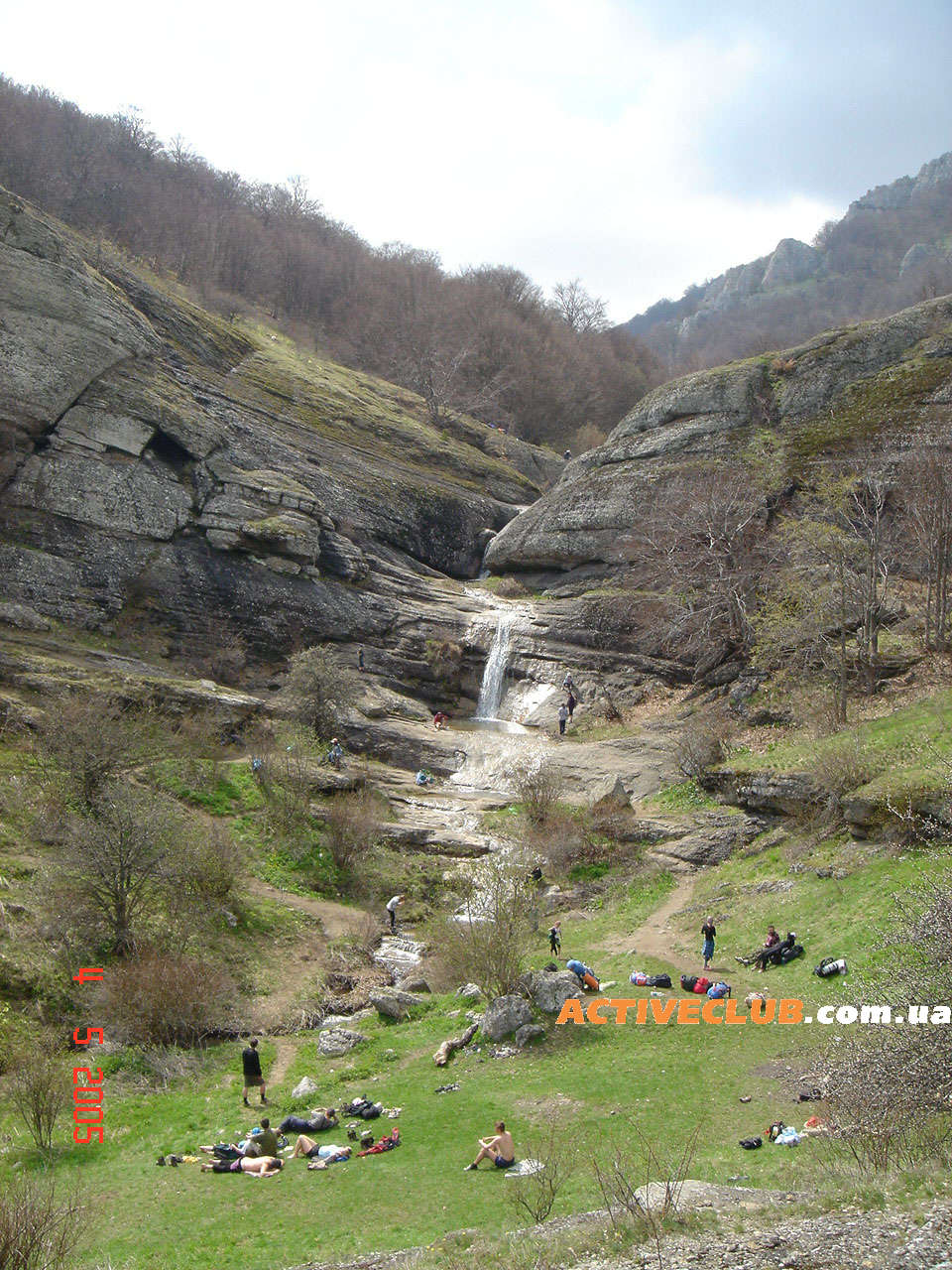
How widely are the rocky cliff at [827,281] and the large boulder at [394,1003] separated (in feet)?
263

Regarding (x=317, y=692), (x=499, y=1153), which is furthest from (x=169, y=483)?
(x=499, y=1153)

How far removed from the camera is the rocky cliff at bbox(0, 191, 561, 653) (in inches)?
1304

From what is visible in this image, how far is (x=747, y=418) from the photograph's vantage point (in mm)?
43719

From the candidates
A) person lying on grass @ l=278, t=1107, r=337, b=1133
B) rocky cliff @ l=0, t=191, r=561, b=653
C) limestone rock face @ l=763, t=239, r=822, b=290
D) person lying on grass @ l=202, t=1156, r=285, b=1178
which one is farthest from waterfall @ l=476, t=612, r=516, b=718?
limestone rock face @ l=763, t=239, r=822, b=290

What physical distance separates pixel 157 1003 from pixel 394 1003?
461cm

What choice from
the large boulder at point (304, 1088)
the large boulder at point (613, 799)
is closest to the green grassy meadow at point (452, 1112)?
the large boulder at point (304, 1088)

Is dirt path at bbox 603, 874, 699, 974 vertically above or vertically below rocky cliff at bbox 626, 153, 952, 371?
below

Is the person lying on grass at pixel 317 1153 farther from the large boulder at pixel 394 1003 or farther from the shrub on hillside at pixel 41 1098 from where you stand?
the large boulder at pixel 394 1003

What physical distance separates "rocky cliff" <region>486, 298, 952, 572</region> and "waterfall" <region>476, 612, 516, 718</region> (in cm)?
628

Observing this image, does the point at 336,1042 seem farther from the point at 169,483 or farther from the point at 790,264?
the point at 790,264

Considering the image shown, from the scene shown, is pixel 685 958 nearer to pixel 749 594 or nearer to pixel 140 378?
pixel 749 594

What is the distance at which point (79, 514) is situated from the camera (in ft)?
110
